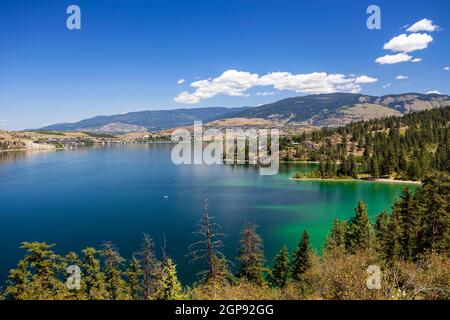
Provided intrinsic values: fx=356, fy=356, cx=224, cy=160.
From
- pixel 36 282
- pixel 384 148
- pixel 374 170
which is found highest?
pixel 384 148

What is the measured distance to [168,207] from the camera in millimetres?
86312

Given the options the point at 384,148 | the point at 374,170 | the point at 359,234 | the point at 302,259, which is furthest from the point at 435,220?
the point at 384,148

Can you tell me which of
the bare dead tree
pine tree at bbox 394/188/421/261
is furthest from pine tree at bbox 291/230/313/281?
pine tree at bbox 394/188/421/261

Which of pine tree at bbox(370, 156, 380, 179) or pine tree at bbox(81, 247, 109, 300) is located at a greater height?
pine tree at bbox(370, 156, 380, 179)

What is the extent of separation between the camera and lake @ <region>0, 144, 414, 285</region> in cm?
6031

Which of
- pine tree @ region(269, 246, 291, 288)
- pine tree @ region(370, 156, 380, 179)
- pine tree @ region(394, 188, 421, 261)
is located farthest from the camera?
pine tree @ region(370, 156, 380, 179)

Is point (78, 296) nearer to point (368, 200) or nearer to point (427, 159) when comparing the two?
point (368, 200)

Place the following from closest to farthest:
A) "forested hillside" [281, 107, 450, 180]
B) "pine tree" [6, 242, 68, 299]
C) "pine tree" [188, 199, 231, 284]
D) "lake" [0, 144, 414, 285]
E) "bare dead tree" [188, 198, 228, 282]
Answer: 1. "pine tree" [6, 242, 68, 299]
2. "pine tree" [188, 199, 231, 284]
3. "bare dead tree" [188, 198, 228, 282]
4. "lake" [0, 144, 414, 285]
5. "forested hillside" [281, 107, 450, 180]

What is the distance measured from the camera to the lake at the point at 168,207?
198 ft

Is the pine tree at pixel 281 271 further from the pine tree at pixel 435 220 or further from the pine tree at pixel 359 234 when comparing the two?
the pine tree at pixel 435 220

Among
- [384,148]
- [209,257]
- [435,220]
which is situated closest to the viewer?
[209,257]

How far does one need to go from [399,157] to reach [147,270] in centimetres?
12204

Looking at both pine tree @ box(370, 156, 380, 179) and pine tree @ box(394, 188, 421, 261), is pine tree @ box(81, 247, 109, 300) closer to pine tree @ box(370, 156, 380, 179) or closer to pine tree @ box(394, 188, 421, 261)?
pine tree @ box(394, 188, 421, 261)

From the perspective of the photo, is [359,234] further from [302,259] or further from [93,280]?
[93,280]
